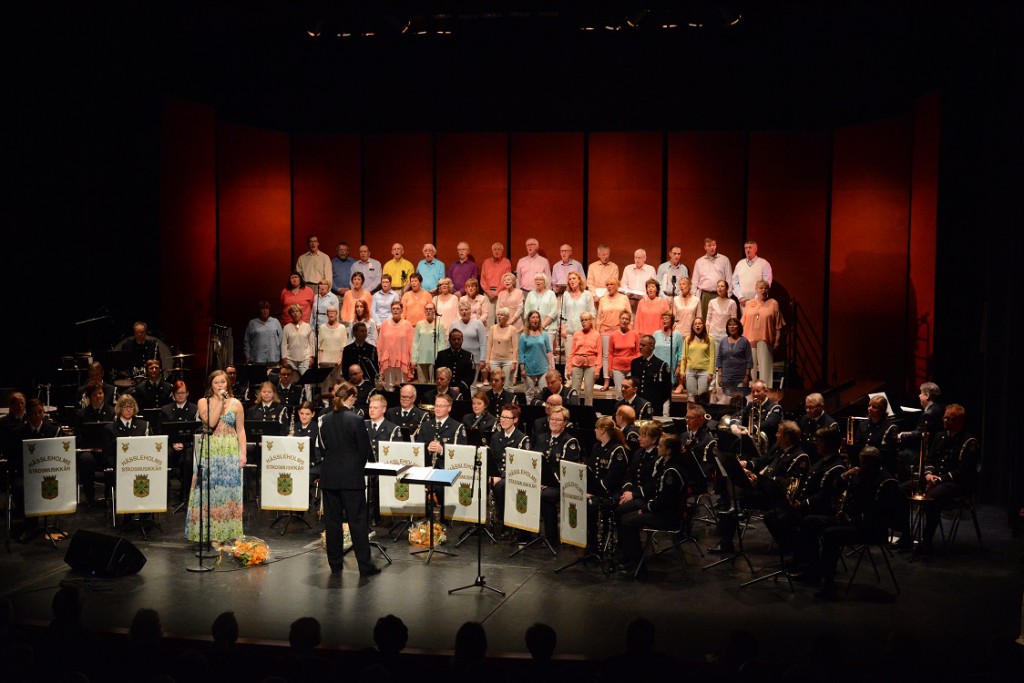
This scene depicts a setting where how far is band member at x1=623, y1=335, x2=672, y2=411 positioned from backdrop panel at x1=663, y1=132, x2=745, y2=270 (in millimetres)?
4762

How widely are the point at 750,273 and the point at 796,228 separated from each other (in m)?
2.04

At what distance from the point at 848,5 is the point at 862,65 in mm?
3830

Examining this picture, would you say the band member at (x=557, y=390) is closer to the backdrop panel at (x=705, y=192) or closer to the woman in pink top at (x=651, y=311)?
the woman in pink top at (x=651, y=311)

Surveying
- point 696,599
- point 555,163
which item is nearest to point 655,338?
point 555,163

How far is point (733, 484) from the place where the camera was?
9875 millimetres

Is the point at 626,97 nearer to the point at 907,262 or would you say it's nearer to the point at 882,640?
the point at 907,262

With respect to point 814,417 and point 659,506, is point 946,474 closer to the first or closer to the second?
point 814,417

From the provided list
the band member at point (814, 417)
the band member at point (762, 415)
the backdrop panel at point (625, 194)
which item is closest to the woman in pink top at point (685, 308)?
the backdrop panel at point (625, 194)

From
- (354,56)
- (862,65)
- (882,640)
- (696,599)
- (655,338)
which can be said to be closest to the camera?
(882,640)

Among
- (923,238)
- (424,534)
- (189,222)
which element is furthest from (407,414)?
(923,238)

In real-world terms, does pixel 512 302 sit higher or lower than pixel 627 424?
higher

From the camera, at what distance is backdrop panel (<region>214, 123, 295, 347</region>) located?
18.2 metres

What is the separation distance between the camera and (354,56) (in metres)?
18.2

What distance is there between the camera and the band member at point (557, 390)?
13.1m
